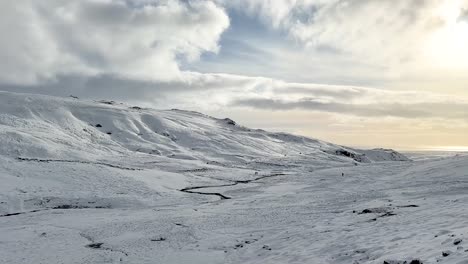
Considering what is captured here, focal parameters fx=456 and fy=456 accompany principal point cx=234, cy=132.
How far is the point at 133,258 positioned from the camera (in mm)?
21172

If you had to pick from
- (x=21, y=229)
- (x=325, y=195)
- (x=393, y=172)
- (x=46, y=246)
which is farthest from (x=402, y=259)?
(x=393, y=172)

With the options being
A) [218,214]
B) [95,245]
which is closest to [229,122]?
[218,214]

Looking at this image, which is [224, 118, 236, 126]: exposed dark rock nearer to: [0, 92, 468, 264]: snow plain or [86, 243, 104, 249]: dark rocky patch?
[0, 92, 468, 264]: snow plain

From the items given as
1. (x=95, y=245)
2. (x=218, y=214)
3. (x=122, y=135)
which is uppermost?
(x=122, y=135)

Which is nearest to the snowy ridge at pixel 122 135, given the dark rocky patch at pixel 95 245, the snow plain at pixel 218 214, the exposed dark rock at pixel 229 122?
the snow plain at pixel 218 214

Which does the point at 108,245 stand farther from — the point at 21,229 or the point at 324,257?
the point at 324,257

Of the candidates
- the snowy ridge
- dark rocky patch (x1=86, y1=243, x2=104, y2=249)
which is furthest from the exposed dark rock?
dark rocky patch (x1=86, y1=243, x2=104, y2=249)

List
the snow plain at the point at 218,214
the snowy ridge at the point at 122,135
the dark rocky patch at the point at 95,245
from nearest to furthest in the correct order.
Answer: the snow plain at the point at 218,214 < the dark rocky patch at the point at 95,245 < the snowy ridge at the point at 122,135

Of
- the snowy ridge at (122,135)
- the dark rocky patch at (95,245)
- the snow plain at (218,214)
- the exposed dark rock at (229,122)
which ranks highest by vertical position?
the exposed dark rock at (229,122)


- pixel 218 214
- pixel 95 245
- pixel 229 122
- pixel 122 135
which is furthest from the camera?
pixel 229 122

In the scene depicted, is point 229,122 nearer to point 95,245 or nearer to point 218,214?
point 218,214

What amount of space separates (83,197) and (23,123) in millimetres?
70011

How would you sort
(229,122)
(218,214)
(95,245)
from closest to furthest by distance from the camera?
(95,245)
(218,214)
(229,122)

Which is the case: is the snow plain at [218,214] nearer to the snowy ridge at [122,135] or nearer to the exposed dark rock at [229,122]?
the snowy ridge at [122,135]
